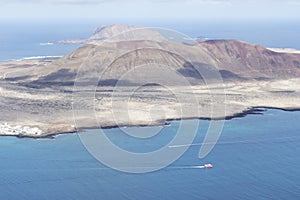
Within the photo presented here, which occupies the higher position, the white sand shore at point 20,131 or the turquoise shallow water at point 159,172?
the white sand shore at point 20,131

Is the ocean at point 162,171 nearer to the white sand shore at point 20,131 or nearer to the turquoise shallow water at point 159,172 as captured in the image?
the turquoise shallow water at point 159,172

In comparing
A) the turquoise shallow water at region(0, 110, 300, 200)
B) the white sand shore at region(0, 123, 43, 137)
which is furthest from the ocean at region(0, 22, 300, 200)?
the white sand shore at region(0, 123, 43, 137)

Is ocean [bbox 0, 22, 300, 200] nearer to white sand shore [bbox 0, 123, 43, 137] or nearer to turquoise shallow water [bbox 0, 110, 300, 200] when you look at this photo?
turquoise shallow water [bbox 0, 110, 300, 200]

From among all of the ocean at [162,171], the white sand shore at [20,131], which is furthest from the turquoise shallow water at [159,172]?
the white sand shore at [20,131]

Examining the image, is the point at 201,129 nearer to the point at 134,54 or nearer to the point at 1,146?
the point at 1,146

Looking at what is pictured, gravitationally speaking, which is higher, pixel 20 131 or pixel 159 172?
pixel 20 131

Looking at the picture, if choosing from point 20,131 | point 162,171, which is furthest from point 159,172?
point 20,131

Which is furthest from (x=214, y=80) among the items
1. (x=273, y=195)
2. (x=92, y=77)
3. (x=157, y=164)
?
(x=273, y=195)

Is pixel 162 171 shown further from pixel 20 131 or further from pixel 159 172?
pixel 20 131

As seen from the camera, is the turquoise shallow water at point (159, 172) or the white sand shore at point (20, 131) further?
the white sand shore at point (20, 131)
